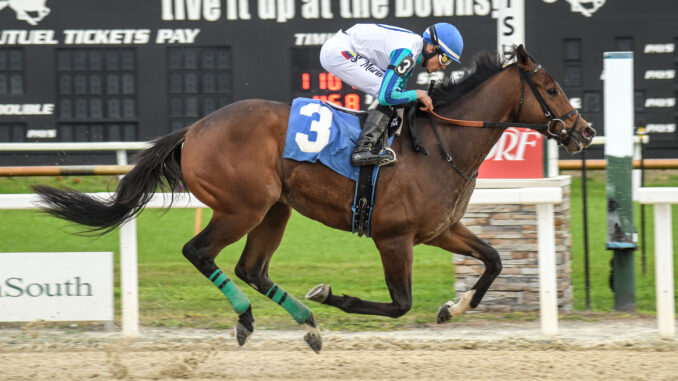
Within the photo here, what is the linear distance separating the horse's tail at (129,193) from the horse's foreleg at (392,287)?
1.00 m

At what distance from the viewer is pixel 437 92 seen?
4.81 meters

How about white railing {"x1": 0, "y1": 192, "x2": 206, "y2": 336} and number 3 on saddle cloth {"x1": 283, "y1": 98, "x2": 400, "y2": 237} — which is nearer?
number 3 on saddle cloth {"x1": 283, "y1": 98, "x2": 400, "y2": 237}

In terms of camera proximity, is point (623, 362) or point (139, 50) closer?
point (623, 362)

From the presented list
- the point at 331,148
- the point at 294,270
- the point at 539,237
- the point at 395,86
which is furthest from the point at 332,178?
the point at 294,270

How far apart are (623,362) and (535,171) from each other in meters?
1.58

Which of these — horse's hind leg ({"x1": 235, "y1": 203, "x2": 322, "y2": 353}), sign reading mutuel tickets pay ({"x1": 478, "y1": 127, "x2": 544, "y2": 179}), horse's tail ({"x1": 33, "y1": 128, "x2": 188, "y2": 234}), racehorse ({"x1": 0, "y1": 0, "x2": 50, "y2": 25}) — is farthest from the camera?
racehorse ({"x1": 0, "y1": 0, "x2": 50, "y2": 25})

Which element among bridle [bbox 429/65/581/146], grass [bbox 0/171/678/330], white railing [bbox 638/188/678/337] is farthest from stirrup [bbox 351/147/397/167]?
white railing [bbox 638/188/678/337]

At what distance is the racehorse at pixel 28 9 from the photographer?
967 centimetres

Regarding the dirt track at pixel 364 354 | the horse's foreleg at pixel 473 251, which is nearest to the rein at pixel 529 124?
the horse's foreleg at pixel 473 251

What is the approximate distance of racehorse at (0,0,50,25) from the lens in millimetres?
9672

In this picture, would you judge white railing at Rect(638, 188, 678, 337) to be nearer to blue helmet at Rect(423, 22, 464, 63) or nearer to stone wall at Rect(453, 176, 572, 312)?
stone wall at Rect(453, 176, 572, 312)

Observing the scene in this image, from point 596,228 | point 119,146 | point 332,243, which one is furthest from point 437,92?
point 119,146

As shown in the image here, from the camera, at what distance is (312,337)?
462cm

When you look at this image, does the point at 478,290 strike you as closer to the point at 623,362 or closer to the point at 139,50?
the point at 623,362
